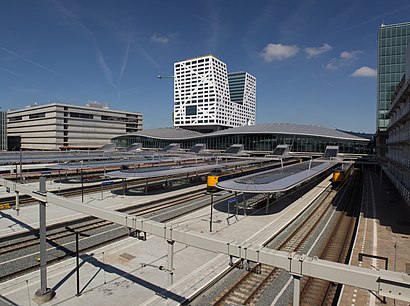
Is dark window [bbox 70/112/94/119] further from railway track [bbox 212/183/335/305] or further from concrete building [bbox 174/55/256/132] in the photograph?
railway track [bbox 212/183/335/305]

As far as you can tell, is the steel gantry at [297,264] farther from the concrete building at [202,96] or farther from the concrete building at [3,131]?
the concrete building at [202,96]

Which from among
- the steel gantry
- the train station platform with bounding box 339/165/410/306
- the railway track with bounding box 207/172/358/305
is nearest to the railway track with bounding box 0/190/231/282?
the steel gantry

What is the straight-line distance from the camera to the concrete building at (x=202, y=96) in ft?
467

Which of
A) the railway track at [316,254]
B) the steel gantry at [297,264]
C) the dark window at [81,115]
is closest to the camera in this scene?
the steel gantry at [297,264]

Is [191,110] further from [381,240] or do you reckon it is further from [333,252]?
[333,252]

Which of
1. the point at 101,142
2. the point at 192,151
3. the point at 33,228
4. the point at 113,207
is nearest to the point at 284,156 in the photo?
the point at 192,151

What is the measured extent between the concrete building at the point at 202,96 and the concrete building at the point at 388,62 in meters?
76.0

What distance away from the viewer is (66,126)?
107562 millimetres

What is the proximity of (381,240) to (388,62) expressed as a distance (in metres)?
75.3

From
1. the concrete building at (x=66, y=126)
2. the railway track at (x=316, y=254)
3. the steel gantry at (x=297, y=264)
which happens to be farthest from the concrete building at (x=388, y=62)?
the concrete building at (x=66, y=126)

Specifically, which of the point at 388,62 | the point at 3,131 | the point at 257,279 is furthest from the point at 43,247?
the point at 3,131

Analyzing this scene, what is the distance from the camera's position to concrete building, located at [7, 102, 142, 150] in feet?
346

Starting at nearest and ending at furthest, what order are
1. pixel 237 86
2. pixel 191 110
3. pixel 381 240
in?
pixel 381 240 → pixel 191 110 → pixel 237 86

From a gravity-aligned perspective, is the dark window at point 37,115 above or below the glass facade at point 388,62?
below
